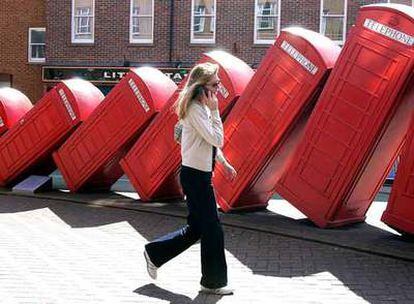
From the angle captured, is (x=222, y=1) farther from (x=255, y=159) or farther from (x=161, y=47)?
(x=255, y=159)

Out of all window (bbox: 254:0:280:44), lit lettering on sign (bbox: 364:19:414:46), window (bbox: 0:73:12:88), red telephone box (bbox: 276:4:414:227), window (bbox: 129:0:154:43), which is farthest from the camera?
window (bbox: 0:73:12:88)

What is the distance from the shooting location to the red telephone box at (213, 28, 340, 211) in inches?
286

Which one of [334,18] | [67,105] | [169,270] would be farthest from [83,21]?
[169,270]

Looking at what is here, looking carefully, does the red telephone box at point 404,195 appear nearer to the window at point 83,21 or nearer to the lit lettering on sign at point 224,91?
the lit lettering on sign at point 224,91

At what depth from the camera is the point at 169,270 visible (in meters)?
5.57

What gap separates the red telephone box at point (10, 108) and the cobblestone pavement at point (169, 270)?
12.5ft

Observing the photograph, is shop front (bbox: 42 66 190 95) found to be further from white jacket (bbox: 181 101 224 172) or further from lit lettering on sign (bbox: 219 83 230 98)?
white jacket (bbox: 181 101 224 172)

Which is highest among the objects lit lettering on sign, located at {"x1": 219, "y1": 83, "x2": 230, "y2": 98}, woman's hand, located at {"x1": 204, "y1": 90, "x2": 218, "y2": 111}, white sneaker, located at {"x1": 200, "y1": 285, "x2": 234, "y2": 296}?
woman's hand, located at {"x1": 204, "y1": 90, "x2": 218, "y2": 111}

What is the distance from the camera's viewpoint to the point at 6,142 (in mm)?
10641

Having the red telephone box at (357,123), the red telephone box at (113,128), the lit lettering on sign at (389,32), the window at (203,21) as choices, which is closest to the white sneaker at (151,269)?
the red telephone box at (357,123)

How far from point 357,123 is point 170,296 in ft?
9.87

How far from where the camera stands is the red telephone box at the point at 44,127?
9.95 metres

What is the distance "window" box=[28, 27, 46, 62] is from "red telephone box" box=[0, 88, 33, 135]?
1152 centimetres

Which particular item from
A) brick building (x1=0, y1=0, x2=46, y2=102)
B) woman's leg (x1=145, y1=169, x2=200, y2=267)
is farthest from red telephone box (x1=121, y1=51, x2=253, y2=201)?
brick building (x1=0, y1=0, x2=46, y2=102)
